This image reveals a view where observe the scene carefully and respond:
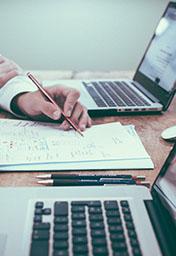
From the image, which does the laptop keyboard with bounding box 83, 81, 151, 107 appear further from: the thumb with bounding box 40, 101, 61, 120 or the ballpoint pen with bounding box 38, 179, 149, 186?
the ballpoint pen with bounding box 38, 179, 149, 186

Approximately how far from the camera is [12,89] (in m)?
1.05

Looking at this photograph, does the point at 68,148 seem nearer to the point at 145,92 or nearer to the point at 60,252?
the point at 60,252

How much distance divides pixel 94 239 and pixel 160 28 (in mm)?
915

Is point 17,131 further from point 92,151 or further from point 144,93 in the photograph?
point 144,93

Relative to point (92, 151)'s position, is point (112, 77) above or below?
below

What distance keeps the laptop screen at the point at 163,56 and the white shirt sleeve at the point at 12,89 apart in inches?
13.6

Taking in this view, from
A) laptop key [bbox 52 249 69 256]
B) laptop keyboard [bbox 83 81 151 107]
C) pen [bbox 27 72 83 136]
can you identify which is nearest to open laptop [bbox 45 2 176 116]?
laptop keyboard [bbox 83 81 151 107]

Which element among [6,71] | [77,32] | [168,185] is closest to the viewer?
[168,185]

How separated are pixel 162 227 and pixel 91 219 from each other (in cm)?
9

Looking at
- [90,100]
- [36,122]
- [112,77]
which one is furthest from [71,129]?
[112,77]


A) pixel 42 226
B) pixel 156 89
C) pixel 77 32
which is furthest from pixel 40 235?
pixel 77 32

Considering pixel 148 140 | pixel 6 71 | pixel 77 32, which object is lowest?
pixel 77 32

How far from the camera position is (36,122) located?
0.95m

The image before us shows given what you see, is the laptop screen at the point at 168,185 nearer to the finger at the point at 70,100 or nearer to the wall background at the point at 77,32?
the finger at the point at 70,100
